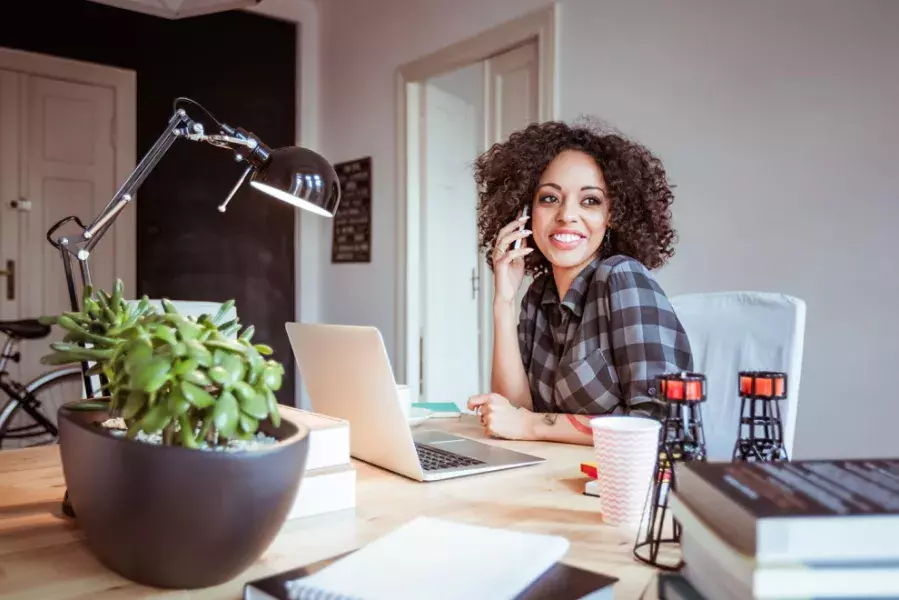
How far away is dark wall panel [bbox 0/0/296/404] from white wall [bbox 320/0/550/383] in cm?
24

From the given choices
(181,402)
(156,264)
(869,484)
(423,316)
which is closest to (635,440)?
(869,484)

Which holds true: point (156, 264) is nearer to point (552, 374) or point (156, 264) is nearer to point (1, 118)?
point (1, 118)

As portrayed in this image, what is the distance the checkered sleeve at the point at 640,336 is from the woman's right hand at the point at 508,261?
1.15 ft

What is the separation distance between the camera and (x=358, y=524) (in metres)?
0.80

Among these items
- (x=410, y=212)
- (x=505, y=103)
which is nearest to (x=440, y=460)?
(x=505, y=103)

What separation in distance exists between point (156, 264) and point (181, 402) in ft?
11.6

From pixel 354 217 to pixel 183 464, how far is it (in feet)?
12.0

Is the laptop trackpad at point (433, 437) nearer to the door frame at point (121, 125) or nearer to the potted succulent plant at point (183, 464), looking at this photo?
the potted succulent plant at point (183, 464)

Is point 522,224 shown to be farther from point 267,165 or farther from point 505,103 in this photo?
point 505,103

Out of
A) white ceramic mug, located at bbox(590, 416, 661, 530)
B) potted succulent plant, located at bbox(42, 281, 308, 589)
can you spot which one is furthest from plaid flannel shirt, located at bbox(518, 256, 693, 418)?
potted succulent plant, located at bbox(42, 281, 308, 589)

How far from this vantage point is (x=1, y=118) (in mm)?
3475

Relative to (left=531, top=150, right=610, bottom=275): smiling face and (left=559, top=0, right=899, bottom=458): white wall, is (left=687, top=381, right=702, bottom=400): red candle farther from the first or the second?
(left=559, top=0, right=899, bottom=458): white wall

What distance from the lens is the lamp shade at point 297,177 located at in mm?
1132

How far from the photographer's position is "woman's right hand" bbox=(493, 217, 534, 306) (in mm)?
1804
